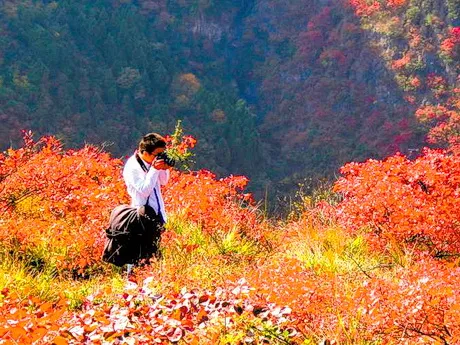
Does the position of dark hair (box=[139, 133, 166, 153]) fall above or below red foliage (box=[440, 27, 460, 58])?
above

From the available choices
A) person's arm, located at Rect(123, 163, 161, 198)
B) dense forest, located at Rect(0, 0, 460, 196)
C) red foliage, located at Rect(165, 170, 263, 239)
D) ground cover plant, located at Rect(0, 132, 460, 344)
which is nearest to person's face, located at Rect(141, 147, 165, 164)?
person's arm, located at Rect(123, 163, 161, 198)

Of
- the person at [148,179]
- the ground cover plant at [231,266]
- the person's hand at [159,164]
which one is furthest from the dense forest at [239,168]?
the person's hand at [159,164]

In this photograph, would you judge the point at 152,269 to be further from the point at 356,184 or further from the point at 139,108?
the point at 139,108

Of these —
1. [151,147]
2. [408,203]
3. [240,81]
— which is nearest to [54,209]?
[151,147]

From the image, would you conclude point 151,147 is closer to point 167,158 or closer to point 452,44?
point 167,158

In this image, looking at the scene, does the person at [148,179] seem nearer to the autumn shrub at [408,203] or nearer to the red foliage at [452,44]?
the autumn shrub at [408,203]

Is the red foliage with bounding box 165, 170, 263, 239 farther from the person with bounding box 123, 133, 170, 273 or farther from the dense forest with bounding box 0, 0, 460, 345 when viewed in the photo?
the person with bounding box 123, 133, 170, 273

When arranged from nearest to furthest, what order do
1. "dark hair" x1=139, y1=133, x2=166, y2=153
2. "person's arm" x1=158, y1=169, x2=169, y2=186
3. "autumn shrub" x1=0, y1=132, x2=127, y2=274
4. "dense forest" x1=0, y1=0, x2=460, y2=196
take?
"dark hair" x1=139, y1=133, x2=166, y2=153
"person's arm" x1=158, y1=169, x2=169, y2=186
"autumn shrub" x1=0, y1=132, x2=127, y2=274
"dense forest" x1=0, y1=0, x2=460, y2=196

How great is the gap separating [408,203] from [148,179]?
13.7ft

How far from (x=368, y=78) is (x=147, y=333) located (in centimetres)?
3706

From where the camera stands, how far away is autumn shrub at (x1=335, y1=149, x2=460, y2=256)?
24.6 ft

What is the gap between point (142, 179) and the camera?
18.0 feet

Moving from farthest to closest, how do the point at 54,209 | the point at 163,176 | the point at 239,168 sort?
the point at 239,168 < the point at 54,209 < the point at 163,176

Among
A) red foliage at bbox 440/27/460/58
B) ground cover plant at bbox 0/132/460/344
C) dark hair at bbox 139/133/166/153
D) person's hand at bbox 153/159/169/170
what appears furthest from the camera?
red foliage at bbox 440/27/460/58
